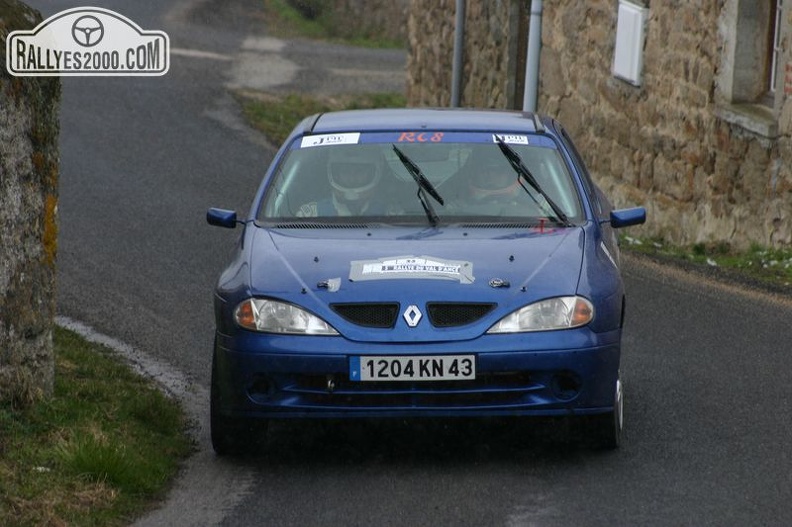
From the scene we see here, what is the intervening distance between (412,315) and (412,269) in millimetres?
302

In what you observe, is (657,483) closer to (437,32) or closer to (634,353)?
(634,353)

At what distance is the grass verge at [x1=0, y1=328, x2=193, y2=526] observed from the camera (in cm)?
658

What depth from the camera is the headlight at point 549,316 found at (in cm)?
716

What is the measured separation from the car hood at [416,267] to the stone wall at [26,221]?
102cm

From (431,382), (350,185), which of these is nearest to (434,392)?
(431,382)

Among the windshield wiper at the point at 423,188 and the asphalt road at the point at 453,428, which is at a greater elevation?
the windshield wiper at the point at 423,188

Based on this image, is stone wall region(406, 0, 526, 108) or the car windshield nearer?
the car windshield

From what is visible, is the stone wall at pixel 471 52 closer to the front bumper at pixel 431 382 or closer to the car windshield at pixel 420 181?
the car windshield at pixel 420 181

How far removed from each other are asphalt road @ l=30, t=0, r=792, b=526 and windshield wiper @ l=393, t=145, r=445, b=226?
1042mm

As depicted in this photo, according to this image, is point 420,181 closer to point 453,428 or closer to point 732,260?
point 453,428

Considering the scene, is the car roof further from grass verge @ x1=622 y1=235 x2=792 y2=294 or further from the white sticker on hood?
grass verge @ x1=622 y1=235 x2=792 y2=294

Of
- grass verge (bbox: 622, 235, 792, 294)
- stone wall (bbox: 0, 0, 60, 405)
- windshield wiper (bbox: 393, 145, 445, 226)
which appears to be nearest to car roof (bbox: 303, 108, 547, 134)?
windshield wiper (bbox: 393, 145, 445, 226)

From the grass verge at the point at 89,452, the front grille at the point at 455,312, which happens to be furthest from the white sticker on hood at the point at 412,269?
the grass verge at the point at 89,452

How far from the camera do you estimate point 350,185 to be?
8.51m
